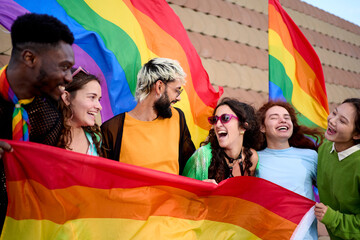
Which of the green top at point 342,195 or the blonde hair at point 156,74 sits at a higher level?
the blonde hair at point 156,74

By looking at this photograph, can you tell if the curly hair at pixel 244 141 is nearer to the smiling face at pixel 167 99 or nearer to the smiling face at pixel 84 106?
the smiling face at pixel 167 99

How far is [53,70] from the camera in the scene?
6.64 ft

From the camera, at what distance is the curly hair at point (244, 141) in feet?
9.98

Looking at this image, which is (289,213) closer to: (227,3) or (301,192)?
(301,192)

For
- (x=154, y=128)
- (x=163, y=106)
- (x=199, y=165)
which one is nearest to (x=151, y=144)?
(x=154, y=128)

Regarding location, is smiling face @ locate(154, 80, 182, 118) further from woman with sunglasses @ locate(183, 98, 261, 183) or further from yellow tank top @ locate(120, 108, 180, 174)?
woman with sunglasses @ locate(183, 98, 261, 183)

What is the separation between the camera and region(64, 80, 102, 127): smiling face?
2713mm

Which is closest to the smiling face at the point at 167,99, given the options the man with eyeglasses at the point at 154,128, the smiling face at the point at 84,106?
the man with eyeglasses at the point at 154,128

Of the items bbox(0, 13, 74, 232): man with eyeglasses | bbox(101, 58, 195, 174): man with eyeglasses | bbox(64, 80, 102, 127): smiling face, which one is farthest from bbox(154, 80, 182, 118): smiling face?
bbox(0, 13, 74, 232): man with eyeglasses

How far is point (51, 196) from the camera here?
91.7 inches

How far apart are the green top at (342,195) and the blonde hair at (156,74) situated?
4.26 ft

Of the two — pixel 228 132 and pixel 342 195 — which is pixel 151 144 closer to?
pixel 228 132

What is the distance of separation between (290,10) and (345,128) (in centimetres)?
565

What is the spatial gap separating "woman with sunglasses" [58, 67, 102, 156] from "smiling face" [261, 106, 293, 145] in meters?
1.43
